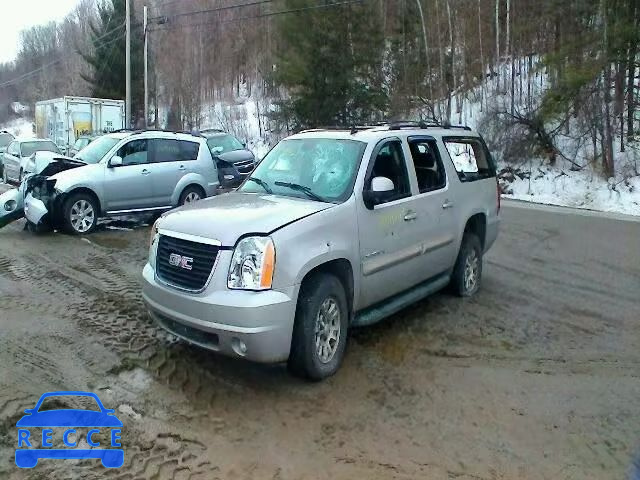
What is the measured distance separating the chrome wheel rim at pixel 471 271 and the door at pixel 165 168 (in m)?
6.59

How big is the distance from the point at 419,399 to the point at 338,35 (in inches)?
824

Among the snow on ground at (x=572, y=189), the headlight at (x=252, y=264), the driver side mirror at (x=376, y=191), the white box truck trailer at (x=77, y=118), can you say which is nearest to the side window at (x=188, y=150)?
the driver side mirror at (x=376, y=191)

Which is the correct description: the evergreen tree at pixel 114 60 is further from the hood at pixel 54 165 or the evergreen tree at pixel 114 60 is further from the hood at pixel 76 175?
the hood at pixel 76 175

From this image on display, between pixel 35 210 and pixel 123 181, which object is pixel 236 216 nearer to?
pixel 35 210

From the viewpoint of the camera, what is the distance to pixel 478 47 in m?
28.1

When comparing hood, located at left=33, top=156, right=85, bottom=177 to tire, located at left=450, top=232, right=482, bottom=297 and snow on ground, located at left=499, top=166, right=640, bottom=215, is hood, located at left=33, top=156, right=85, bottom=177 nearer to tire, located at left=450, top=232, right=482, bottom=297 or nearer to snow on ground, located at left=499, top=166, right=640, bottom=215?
tire, located at left=450, top=232, right=482, bottom=297

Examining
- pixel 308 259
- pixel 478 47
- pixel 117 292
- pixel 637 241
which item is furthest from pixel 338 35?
pixel 308 259

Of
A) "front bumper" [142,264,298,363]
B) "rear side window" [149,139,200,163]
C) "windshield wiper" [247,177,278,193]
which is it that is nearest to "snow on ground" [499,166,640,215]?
"rear side window" [149,139,200,163]

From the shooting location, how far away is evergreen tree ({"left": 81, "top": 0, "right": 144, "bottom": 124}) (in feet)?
134

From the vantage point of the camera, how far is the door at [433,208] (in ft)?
18.7

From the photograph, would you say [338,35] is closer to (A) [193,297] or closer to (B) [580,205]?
(B) [580,205]

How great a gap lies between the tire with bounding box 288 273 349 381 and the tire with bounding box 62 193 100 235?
276 inches

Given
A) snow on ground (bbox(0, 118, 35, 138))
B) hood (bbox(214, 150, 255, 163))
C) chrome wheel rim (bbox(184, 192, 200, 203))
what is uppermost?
snow on ground (bbox(0, 118, 35, 138))

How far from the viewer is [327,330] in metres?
4.52
